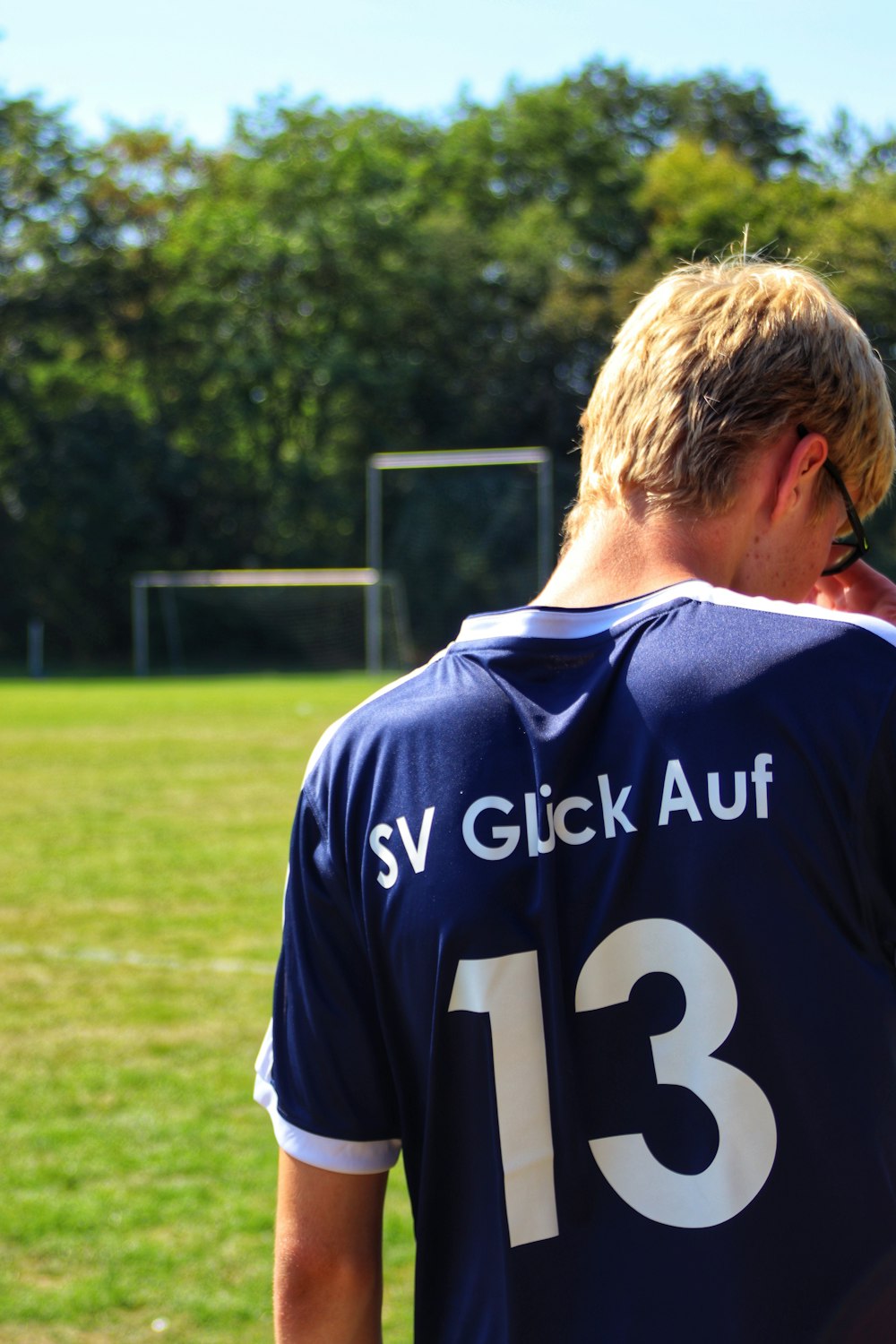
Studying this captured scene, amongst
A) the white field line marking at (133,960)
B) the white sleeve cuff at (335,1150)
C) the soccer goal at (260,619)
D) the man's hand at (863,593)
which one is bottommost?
the soccer goal at (260,619)

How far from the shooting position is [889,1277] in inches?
51.3

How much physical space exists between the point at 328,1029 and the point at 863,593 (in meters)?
0.83

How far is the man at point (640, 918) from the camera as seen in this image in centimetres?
126

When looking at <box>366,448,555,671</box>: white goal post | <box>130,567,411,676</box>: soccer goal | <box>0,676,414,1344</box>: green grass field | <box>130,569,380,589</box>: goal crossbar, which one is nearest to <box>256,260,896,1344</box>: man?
<box>0,676,414,1344</box>: green grass field

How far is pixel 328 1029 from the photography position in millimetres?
1421

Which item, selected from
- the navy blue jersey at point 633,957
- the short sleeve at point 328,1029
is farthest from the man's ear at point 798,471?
the short sleeve at point 328,1029

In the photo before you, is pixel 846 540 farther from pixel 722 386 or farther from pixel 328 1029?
pixel 328 1029

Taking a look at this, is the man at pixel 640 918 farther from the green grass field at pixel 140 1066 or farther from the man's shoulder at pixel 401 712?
the green grass field at pixel 140 1066

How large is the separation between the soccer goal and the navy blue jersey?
27902mm

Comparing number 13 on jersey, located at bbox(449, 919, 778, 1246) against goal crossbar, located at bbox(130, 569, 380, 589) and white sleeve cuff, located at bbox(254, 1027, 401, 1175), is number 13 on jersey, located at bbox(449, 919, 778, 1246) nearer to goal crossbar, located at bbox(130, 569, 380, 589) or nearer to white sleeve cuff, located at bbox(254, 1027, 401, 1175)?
white sleeve cuff, located at bbox(254, 1027, 401, 1175)

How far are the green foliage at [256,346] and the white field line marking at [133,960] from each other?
1059 inches

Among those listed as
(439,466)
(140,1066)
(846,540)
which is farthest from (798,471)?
(439,466)

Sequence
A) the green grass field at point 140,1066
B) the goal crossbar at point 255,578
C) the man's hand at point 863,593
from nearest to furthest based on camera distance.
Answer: the man's hand at point 863,593 → the green grass field at point 140,1066 → the goal crossbar at point 255,578

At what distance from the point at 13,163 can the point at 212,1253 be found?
34812 millimetres
